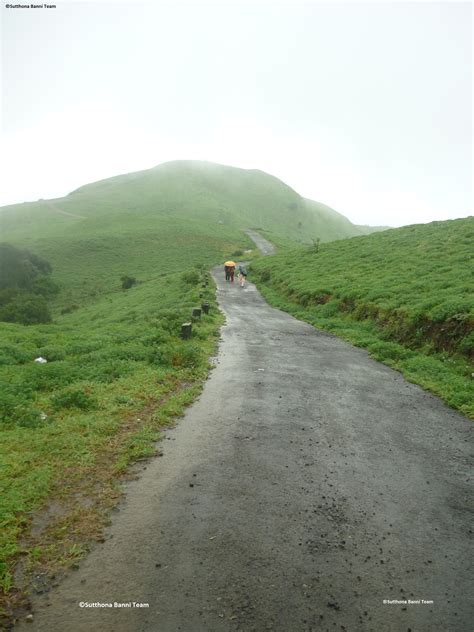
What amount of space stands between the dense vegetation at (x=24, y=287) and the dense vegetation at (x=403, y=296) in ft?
74.9

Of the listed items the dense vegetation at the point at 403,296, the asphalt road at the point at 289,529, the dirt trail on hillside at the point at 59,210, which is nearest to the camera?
the asphalt road at the point at 289,529

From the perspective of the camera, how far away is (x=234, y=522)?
5.78m

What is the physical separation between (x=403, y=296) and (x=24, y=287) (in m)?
48.5

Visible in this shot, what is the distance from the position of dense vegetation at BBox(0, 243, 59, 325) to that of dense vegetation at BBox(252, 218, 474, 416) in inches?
899

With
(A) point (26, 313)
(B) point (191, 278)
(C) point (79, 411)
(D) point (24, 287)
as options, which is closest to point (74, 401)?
(C) point (79, 411)

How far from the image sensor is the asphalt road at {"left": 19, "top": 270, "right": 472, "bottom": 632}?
4367mm

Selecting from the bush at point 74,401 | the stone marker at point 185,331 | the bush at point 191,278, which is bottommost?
the bush at point 74,401

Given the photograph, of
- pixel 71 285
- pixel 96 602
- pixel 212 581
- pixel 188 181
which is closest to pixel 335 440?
pixel 212 581

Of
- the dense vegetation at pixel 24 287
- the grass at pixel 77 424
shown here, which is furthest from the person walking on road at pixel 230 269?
the grass at pixel 77 424

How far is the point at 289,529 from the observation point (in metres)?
5.66

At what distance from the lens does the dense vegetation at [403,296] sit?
1345 centimetres

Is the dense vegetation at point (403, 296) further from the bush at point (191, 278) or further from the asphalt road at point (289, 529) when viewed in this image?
the bush at point (191, 278)

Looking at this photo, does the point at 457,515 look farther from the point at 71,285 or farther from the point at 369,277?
the point at 71,285

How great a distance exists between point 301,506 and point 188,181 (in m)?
148
